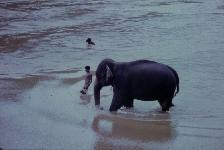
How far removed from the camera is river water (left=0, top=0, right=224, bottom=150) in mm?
8156

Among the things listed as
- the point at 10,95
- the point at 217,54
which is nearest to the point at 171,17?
the point at 217,54

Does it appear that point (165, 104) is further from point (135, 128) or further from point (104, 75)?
point (104, 75)

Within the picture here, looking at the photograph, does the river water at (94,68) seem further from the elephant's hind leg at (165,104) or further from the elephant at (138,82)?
the elephant at (138,82)

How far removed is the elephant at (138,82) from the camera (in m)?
9.28

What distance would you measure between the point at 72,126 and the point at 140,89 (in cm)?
148

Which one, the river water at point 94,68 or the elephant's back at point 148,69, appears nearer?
the river water at point 94,68

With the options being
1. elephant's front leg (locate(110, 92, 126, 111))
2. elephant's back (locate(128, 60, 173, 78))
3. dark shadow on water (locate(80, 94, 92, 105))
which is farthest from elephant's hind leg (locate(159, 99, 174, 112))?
dark shadow on water (locate(80, 94, 92, 105))

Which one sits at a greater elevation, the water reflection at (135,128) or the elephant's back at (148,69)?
the elephant's back at (148,69)

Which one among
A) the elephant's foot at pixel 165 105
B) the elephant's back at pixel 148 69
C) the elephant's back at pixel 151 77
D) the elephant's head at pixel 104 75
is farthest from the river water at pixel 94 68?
the elephant's back at pixel 148 69

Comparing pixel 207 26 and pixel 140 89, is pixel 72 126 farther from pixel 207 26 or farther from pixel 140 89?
pixel 207 26

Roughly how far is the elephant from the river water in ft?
0.76

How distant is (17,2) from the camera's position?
28.8 metres

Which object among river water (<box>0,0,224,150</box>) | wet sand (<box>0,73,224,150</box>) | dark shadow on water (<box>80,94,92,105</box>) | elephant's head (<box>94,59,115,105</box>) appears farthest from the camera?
dark shadow on water (<box>80,94,92,105</box>)

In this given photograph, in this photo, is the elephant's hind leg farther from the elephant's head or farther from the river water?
the elephant's head
